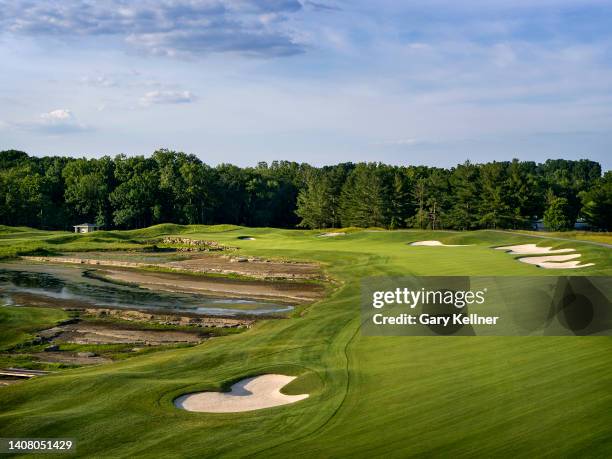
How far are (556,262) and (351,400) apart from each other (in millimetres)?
33430

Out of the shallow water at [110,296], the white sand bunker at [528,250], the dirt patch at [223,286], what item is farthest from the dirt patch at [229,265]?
the white sand bunker at [528,250]

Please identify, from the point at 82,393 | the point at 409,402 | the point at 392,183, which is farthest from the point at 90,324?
the point at 392,183

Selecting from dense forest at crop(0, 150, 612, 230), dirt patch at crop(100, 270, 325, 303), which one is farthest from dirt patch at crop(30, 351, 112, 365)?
dense forest at crop(0, 150, 612, 230)

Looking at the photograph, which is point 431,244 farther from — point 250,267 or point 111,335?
point 111,335

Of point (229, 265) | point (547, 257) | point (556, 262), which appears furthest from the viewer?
point (229, 265)

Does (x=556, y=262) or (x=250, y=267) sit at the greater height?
(x=556, y=262)

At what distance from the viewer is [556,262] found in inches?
1775

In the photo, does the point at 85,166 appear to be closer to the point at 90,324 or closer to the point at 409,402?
the point at 90,324

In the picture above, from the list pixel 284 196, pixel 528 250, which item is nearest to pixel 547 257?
pixel 528 250

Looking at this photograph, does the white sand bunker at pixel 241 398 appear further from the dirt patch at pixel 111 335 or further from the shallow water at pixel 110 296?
the shallow water at pixel 110 296

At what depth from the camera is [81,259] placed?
63.8 metres

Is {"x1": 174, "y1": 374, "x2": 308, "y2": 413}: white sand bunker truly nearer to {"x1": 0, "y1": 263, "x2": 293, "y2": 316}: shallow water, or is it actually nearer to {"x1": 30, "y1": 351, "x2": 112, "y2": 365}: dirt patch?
{"x1": 30, "y1": 351, "x2": 112, "y2": 365}: dirt patch

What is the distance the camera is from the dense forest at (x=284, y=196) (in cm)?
9594

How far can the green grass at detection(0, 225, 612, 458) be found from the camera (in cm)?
1334
